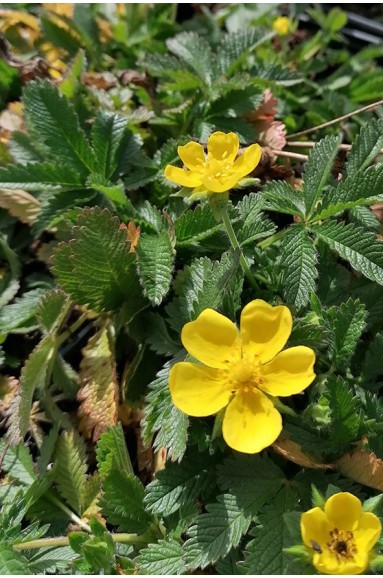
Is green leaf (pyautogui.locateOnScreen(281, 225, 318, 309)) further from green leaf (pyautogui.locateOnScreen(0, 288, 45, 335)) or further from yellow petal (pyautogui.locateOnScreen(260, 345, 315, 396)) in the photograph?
green leaf (pyautogui.locateOnScreen(0, 288, 45, 335))

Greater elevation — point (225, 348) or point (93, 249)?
point (93, 249)

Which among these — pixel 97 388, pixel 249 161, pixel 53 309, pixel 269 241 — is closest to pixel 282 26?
pixel 269 241

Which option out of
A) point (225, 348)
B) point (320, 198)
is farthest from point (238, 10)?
point (225, 348)

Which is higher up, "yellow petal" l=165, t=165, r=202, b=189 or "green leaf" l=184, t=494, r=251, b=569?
"yellow petal" l=165, t=165, r=202, b=189

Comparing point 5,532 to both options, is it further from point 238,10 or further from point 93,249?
point 238,10

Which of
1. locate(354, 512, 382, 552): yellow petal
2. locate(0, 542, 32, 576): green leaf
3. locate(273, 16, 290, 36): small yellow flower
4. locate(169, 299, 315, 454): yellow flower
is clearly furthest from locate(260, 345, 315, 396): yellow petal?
locate(273, 16, 290, 36): small yellow flower
